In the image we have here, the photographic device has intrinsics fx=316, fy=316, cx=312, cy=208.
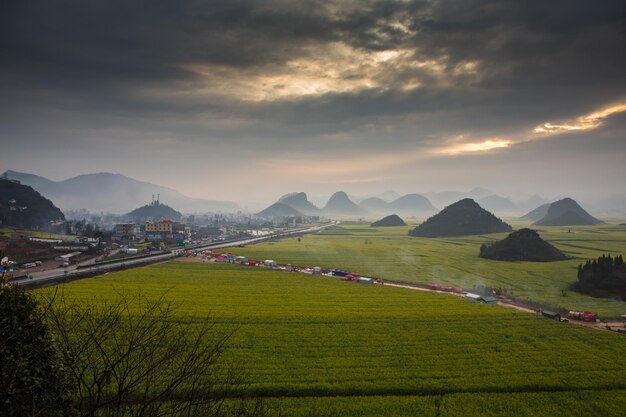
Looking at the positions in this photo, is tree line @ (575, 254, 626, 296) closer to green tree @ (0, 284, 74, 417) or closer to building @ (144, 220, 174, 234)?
green tree @ (0, 284, 74, 417)

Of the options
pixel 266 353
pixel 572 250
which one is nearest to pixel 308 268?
pixel 266 353

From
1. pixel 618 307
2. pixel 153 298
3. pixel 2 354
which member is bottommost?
pixel 618 307

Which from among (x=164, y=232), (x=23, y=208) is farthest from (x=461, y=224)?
(x=23, y=208)

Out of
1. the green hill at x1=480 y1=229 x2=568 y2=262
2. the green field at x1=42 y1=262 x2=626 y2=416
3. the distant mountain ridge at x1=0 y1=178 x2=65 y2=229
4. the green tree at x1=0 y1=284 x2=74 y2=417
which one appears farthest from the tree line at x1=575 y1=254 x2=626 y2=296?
the distant mountain ridge at x1=0 y1=178 x2=65 y2=229

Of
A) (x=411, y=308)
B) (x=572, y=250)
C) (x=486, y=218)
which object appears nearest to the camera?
(x=411, y=308)

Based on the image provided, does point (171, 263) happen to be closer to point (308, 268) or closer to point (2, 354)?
point (308, 268)
